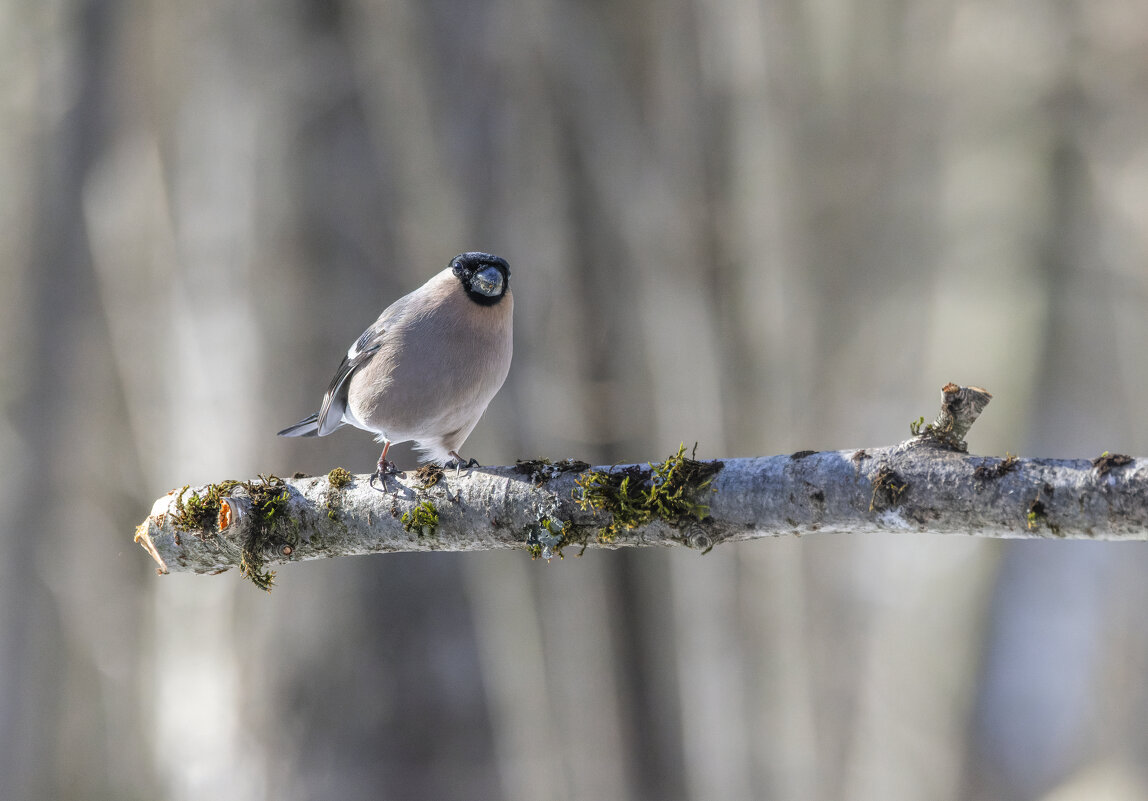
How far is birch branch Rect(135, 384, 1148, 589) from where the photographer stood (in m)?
1.72

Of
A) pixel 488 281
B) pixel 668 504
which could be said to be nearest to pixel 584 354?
pixel 488 281

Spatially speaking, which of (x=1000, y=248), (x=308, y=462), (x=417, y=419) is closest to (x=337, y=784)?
(x=308, y=462)

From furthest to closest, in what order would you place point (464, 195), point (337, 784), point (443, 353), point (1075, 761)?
point (1075, 761)
point (464, 195)
point (337, 784)
point (443, 353)

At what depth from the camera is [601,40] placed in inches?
311

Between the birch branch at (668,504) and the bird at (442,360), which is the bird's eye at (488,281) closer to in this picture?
the bird at (442,360)

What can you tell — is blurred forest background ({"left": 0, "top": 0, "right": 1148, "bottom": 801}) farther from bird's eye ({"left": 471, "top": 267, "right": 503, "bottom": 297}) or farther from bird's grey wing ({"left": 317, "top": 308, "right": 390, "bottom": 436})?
bird's eye ({"left": 471, "top": 267, "right": 503, "bottom": 297})

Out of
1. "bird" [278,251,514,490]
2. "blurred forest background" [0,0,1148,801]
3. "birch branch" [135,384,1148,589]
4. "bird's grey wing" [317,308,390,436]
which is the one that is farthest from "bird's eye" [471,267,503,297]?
"blurred forest background" [0,0,1148,801]

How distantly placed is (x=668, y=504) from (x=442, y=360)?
52.1 inches

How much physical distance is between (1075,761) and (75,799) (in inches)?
360

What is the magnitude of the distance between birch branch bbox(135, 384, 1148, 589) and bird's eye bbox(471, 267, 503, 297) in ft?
2.90

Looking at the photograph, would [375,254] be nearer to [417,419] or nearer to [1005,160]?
[417,419]

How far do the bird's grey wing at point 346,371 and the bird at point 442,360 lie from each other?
0.05 feet

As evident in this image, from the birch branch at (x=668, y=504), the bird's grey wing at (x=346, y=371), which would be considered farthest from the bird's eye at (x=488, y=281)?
the birch branch at (x=668, y=504)

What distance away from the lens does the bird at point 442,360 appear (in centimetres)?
318
